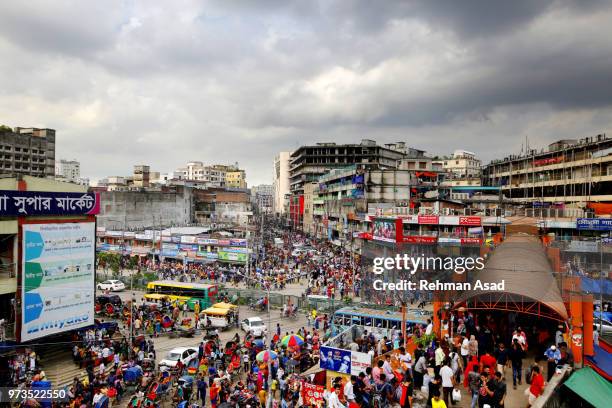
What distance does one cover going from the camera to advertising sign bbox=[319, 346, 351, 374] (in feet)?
47.2

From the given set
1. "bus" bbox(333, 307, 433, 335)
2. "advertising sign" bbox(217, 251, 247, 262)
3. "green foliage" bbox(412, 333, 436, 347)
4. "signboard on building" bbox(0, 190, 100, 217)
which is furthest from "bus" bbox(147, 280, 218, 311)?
"green foliage" bbox(412, 333, 436, 347)

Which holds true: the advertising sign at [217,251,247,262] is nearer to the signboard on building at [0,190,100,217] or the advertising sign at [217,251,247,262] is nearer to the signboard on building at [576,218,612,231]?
the signboard on building at [0,190,100,217]

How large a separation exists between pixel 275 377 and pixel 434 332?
6309mm

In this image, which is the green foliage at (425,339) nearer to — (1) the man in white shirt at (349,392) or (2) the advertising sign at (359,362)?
(2) the advertising sign at (359,362)

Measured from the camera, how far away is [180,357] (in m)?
19.8

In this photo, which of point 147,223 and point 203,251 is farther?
point 147,223

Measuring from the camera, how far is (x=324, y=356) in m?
15.0

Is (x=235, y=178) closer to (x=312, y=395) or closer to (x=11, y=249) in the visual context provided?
(x=11, y=249)

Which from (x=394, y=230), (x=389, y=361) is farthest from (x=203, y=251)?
Answer: (x=389, y=361)

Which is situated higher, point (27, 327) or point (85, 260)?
point (85, 260)

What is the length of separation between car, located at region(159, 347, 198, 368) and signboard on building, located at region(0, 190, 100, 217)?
838 cm

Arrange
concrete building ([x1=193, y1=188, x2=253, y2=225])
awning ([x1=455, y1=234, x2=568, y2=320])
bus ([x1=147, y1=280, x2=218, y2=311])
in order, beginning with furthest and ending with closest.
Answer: concrete building ([x1=193, y1=188, x2=253, y2=225]) → bus ([x1=147, y1=280, x2=218, y2=311]) → awning ([x1=455, y1=234, x2=568, y2=320])

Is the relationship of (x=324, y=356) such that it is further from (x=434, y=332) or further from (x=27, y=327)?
(x=27, y=327)

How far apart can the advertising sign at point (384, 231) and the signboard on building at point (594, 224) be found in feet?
47.6
